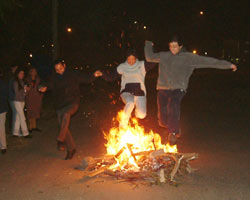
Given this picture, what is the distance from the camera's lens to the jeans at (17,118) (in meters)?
10.3

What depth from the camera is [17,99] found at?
10242 millimetres

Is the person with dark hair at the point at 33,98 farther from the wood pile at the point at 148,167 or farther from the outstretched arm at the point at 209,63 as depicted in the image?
the outstretched arm at the point at 209,63

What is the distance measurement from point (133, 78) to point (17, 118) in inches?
158

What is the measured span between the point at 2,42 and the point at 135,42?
23.0 feet

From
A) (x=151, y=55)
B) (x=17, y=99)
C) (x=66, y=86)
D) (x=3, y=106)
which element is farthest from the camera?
(x=17, y=99)

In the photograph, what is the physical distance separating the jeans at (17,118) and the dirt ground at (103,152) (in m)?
0.30

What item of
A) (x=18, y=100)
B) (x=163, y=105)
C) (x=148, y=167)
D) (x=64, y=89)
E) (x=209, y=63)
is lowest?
(x=148, y=167)

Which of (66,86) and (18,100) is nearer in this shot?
(66,86)

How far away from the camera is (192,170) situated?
7445 millimetres

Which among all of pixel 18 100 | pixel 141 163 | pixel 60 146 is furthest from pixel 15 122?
pixel 141 163

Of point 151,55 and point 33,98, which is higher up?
point 151,55

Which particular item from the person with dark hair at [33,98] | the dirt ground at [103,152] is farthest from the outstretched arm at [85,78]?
the person with dark hair at [33,98]

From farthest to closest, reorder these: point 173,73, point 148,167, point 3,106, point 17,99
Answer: point 17,99
point 3,106
point 173,73
point 148,167

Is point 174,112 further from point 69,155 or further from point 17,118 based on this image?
point 17,118
